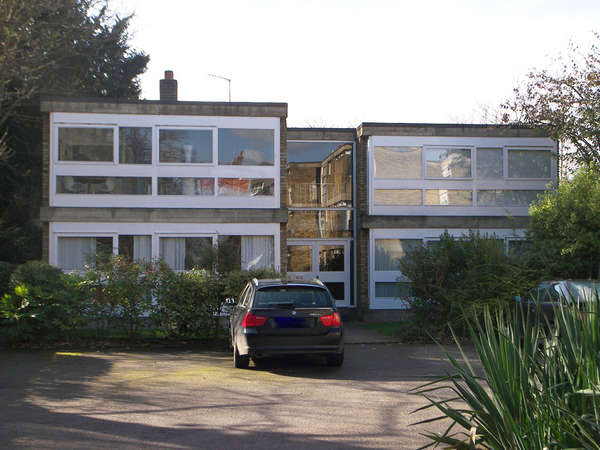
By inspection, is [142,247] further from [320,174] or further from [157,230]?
[320,174]

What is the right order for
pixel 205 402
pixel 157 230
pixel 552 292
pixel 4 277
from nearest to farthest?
pixel 205 402
pixel 552 292
pixel 4 277
pixel 157 230

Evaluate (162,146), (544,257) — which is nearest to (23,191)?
(162,146)

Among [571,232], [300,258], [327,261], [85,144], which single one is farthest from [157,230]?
[571,232]

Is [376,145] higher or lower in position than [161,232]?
higher

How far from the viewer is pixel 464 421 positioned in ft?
16.6

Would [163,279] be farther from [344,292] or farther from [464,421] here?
[464,421]

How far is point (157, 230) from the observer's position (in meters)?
19.5

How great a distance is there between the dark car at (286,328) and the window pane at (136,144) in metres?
9.76

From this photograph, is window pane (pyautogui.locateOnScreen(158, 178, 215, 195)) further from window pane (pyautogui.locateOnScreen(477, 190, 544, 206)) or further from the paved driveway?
window pane (pyautogui.locateOnScreen(477, 190, 544, 206))

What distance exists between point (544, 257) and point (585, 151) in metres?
4.99

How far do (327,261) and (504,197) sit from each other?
619cm

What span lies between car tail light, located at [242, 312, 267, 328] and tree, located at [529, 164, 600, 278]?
8135 millimetres

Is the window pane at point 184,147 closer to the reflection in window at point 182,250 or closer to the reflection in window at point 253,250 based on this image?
the reflection in window at point 182,250

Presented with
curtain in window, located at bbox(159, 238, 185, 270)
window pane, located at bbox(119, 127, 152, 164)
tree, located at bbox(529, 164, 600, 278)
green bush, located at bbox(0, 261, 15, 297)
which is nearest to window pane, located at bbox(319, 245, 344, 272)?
curtain in window, located at bbox(159, 238, 185, 270)
